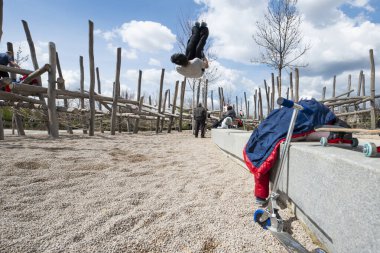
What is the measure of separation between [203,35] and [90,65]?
5.16 m

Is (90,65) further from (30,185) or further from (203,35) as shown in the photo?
(30,185)

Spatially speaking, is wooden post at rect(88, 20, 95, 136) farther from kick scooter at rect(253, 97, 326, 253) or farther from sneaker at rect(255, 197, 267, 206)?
kick scooter at rect(253, 97, 326, 253)

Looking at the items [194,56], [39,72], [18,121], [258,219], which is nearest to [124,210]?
[258,219]

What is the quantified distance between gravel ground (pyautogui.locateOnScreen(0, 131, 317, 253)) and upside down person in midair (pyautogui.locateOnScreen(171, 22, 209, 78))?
1.69m

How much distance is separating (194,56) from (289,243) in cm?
347

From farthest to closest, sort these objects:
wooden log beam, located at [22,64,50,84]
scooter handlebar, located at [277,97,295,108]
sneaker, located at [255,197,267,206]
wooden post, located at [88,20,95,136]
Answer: wooden post, located at [88,20,95,136] → wooden log beam, located at [22,64,50,84] → sneaker, located at [255,197,267,206] → scooter handlebar, located at [277,97,295,108]

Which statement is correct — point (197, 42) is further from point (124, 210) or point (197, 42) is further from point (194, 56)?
point (124, 210)

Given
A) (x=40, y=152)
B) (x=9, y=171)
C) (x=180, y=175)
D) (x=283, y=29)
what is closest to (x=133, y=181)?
(x=180, y=175)

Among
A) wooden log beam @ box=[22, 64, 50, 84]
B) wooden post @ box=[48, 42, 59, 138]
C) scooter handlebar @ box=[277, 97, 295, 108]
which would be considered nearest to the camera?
scooter handlebar @ box=[277, 97, 295, 108]

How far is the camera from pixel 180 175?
3.45m

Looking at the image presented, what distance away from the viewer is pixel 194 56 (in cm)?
452

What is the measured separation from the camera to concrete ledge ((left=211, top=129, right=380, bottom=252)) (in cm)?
119

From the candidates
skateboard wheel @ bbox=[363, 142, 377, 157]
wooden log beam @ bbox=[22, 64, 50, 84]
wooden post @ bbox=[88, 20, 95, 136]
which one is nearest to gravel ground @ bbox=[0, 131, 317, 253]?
skateboard wheel @ bbox=[363, 142, 377, 157]

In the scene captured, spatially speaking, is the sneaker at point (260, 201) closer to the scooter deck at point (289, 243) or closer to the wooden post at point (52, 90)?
the scooter deck at point (289, 243)
